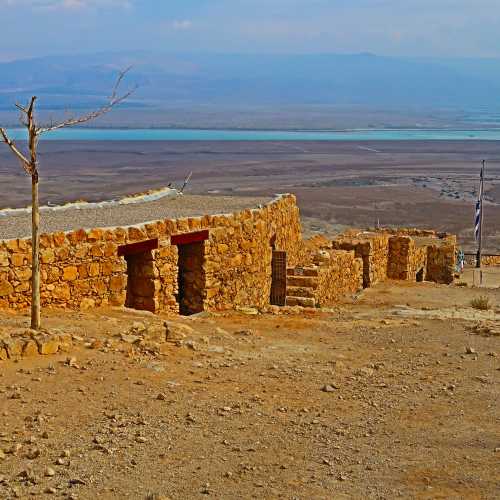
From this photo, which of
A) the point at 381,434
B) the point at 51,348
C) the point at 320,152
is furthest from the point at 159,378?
the point at 320,152

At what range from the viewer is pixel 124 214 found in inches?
541

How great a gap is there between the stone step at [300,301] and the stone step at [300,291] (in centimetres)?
39

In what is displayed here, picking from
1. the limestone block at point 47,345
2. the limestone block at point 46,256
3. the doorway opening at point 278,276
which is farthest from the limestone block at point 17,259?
the doorway opening at point 278,276

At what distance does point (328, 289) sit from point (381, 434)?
914 cm

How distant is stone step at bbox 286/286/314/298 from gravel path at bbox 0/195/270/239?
1528 mm

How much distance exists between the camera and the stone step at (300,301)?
14.3m

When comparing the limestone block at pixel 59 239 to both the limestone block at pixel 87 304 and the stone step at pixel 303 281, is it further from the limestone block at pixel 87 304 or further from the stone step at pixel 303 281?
the stone step at pixel 303 281

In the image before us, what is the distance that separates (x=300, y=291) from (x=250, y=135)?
326ft

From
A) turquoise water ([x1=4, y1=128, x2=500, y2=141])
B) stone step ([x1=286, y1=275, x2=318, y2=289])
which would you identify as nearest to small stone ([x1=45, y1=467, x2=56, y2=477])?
stone step ([x1=286, y1=275, x2=318, y2=289])

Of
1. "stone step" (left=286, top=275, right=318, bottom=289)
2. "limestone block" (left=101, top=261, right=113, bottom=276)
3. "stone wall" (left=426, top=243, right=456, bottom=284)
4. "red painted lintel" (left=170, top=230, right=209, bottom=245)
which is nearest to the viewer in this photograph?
"limestone block" (left=101, top=261, right=113, bottom=276)

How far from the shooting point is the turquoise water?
10311 centimetres

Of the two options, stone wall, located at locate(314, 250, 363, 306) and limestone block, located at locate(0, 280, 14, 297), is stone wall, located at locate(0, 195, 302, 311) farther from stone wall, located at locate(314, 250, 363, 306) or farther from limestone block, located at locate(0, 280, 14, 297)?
stone wall, located at locate(314, 250, 363, 306)

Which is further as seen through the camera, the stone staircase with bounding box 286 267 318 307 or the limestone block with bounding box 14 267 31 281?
the stone staircase with bounding box 286 267 318 307

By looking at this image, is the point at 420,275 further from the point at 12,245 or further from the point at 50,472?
the point at 50,472
